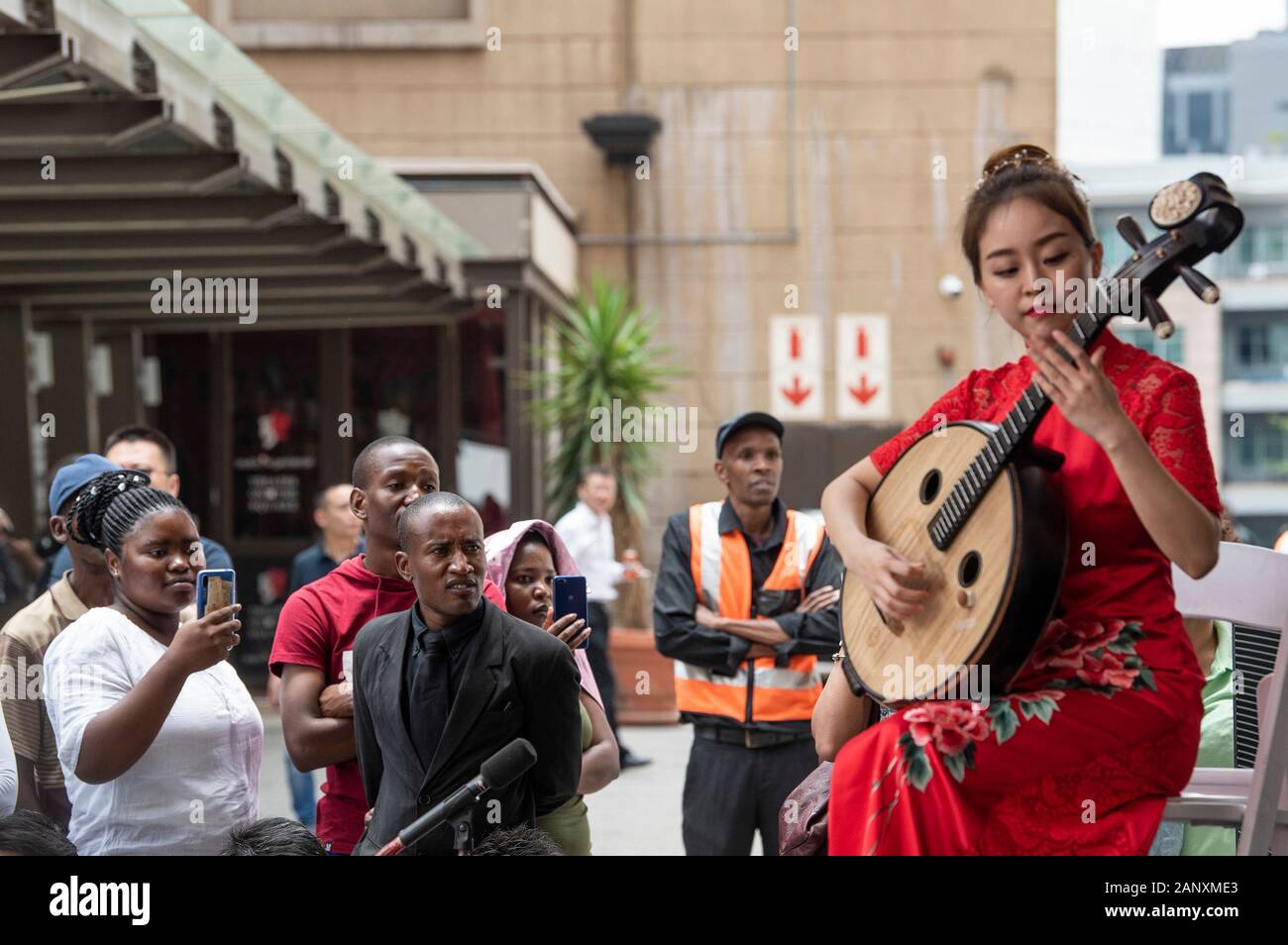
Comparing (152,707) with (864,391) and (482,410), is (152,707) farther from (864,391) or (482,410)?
(864,391)

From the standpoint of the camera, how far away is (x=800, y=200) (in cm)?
1435

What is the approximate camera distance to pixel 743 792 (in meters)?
4.36

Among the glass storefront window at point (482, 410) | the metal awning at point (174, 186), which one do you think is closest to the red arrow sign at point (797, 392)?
the glass storefront window at point (482, 410)

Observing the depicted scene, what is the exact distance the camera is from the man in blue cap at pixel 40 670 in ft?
11.1

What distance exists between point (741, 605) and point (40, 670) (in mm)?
1936

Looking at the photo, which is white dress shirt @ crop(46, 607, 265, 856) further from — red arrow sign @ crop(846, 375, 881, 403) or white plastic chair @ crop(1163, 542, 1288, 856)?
red arrow sign @ crop(846, 375, 881, 403)

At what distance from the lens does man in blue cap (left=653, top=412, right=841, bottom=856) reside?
4371 millimetres

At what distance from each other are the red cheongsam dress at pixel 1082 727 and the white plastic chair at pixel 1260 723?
0.19 metres

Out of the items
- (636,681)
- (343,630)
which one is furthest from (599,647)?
(343,630)

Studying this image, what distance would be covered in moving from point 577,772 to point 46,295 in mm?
8522

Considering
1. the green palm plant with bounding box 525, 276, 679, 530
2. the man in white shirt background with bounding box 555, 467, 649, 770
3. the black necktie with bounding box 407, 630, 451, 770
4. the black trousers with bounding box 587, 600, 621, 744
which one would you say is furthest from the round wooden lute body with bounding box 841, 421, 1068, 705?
the green palm plant with bounding box 525, 276, 679, 530

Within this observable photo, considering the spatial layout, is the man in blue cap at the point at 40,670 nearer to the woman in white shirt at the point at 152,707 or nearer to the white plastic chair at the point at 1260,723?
the woman in white shirt at the point at 152,707

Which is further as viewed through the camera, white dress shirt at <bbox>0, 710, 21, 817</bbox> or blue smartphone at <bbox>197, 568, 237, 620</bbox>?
white dress shirt at <bbox>0, 710, 21, 817</bbox>

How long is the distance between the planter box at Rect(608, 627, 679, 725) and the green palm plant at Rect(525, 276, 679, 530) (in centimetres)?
108
